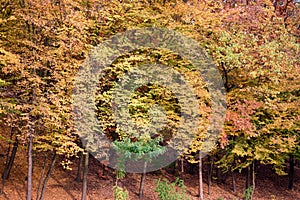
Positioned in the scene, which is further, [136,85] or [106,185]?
[106,185]

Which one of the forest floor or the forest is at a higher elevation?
the forest

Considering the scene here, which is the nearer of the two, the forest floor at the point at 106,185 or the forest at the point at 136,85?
the forest at the point at 136,85

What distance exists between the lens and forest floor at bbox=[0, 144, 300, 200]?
11.0 m

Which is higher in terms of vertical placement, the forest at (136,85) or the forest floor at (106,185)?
the forest at (136,85)

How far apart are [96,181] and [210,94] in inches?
233

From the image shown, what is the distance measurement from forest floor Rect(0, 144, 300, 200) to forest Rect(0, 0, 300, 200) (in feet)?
0.25

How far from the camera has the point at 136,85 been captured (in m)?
10.5

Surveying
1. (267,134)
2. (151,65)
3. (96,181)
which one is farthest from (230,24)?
(96,181)

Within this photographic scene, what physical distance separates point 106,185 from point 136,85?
471 centimetres

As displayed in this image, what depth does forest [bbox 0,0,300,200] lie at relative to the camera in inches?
346

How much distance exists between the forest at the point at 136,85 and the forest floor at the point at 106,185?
8 cm

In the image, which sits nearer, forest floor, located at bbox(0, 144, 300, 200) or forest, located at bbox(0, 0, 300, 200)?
forest, located at bbox(0, 0, 300, 200)

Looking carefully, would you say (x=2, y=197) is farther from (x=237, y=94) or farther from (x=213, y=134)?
(x=237, y=94)

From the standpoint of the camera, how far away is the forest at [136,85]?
8781 millimetres
